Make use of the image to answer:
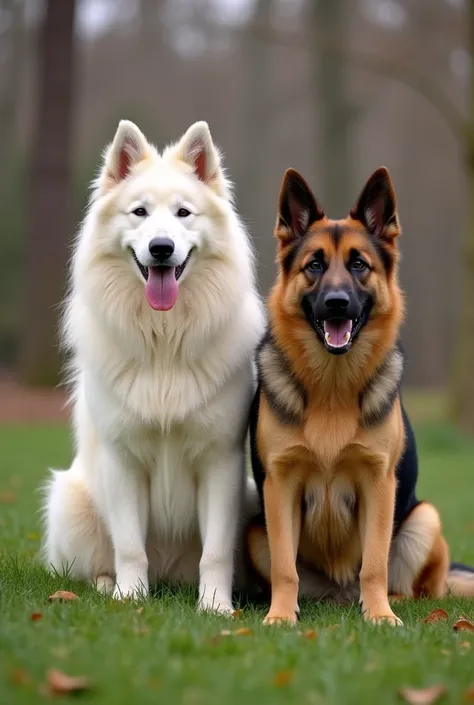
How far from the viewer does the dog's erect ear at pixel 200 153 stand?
5441 mm

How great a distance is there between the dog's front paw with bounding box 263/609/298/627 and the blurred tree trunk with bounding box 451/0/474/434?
1048cm

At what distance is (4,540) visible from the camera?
22.9ft

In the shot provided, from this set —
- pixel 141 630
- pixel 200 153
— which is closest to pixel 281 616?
pixel 141 630

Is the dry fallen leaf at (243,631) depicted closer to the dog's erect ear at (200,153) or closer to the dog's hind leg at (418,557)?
the dog's hind leg at (418,557)

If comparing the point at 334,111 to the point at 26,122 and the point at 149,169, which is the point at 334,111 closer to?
the point at 26,122

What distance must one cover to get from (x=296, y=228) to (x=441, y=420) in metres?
10.5

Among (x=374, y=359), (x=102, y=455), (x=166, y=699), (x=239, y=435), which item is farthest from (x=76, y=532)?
(x=166, y=699)

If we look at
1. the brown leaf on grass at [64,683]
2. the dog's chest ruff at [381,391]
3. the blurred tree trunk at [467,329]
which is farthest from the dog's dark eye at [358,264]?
the blurred tree trunk at [467,329]

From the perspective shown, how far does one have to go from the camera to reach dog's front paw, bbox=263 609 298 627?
4664mm

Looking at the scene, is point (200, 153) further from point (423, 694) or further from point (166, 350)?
point (423, 694)

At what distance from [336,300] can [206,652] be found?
1.85 m

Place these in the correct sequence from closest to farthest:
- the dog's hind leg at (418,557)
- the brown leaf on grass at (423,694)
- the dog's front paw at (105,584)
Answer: the brown leaf on grass at (423,694) → the dog's front paw at (105,584) → the dog's hind leg at (418,557)

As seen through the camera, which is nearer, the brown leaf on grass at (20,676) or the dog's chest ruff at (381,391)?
the brown leaf on grass at (20,676)

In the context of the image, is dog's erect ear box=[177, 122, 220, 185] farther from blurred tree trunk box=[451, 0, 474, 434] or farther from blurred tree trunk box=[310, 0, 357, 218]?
blurred tree trunk box=[310, 0, 357, 218]
